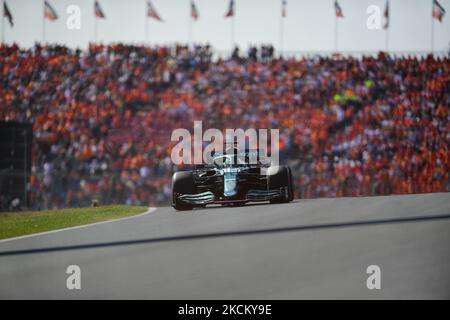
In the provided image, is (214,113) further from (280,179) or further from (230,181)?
(230,181)

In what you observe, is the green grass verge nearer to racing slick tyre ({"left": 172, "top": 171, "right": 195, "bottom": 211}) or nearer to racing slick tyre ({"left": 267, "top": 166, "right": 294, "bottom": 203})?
racing slick tyre ({"left": 172, "top": 171, "right": 195, "bottom": 211})

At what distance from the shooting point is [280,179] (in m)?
10.8

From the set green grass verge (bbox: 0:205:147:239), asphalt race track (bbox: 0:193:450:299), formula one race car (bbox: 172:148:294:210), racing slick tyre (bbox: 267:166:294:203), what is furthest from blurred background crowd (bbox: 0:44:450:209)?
asphalt race track (bbox: 0:193:450:299)

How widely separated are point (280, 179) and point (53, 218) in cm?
398

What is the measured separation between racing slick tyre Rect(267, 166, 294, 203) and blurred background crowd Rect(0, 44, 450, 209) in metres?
3.84

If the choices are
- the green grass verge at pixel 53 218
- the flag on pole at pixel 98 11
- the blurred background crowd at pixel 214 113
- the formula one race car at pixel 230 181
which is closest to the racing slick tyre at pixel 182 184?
the formula one race car at pixel 230 181

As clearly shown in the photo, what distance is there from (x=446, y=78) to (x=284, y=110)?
4212 mm

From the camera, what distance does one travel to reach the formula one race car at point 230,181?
411 inches

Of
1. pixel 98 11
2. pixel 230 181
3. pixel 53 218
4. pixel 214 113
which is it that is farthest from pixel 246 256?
pixel 214 113
